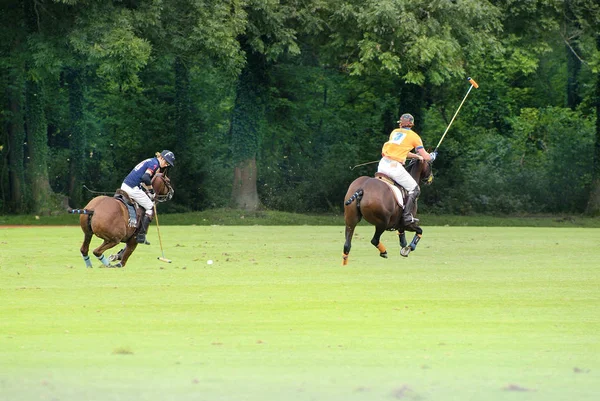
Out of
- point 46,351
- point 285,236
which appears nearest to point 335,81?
point 285,236

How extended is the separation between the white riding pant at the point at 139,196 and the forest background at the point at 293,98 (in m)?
14.0

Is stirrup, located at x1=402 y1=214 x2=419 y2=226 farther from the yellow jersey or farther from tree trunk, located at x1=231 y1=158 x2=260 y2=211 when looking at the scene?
tree trunk, located at x1=231 y1=158 x2=260 y2=211

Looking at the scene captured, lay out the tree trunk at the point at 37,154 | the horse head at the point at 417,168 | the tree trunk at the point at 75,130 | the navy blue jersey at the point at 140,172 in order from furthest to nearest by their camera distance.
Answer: the tree trunk at the point at 75,130 → the tree trunk at the point at 37,154 → the horse head at the point at 417,168 → the navy blue jersey at the point at 140,172

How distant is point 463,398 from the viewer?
29.0 feet

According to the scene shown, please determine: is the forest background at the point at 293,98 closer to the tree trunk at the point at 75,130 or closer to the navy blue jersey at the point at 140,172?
the tree trunk at the point at 75,130

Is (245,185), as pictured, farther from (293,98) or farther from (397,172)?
(397,172)

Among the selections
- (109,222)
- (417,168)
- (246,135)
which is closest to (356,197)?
(417,168)

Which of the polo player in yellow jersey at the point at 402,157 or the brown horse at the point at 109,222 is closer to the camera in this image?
the brown horse at the point at 109,222

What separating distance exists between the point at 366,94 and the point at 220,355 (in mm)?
39286

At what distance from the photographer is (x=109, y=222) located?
59.9 ft

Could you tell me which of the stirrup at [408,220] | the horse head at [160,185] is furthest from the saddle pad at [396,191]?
the horse head at [160,185]

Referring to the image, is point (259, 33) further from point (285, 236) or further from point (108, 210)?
point (108, 210)

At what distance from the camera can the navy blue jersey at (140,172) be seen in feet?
62.1

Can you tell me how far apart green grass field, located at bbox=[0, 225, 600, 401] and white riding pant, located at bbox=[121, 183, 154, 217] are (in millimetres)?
1056
